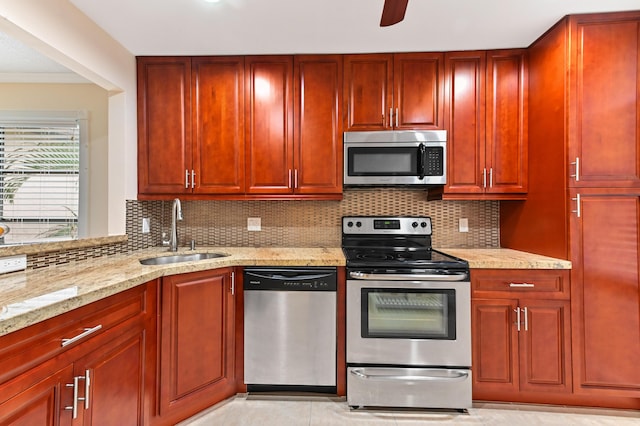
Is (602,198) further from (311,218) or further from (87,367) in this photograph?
(87,367)

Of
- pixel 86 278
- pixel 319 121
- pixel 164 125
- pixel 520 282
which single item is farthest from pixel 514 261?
pixel 164 125

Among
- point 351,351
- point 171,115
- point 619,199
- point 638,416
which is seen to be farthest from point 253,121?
point 638,416

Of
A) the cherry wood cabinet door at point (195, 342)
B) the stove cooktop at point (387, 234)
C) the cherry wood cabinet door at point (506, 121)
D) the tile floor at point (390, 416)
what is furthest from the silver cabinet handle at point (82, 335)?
the cherry wood cabinet door at point (506, 121)

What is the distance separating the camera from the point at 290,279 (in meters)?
2.07

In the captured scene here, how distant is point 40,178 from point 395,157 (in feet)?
9.98

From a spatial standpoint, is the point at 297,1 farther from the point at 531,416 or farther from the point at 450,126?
the point at 531,416

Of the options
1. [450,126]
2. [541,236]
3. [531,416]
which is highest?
[450,126]

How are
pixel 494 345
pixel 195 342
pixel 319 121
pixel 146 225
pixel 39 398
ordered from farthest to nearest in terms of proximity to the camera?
pixel 146 225
pixel 319 121
pixel 494 345
pixel 195 342
pixel 39 398

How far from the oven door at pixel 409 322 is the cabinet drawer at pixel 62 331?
4.01 ft

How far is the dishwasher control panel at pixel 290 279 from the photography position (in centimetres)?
206

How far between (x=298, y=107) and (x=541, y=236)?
192cm

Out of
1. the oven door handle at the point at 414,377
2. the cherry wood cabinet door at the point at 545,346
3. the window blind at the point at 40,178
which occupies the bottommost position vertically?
the oven door handle at the point at 414,377

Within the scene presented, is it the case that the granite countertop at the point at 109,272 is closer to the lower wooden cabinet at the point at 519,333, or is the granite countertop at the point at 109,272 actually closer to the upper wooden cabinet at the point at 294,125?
the lower wooden cabinet at the point at 519,333

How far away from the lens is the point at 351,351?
6.64 feet
